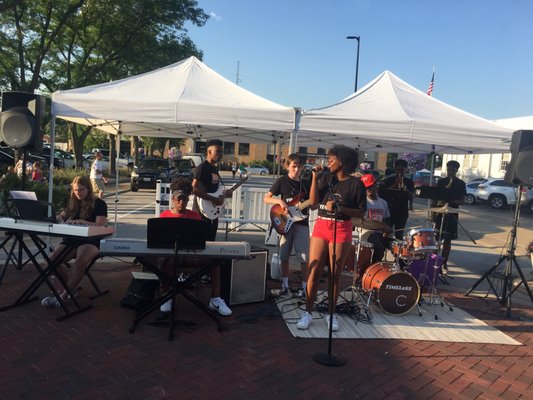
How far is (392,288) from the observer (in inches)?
193

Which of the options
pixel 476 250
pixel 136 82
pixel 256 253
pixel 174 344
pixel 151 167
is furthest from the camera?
pixel 151 167

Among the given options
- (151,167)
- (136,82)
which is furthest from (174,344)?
(151,167)

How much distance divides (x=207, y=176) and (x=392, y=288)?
2.62 m

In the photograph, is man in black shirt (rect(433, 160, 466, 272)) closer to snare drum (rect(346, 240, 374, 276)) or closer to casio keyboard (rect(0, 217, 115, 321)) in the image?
snare drum (rect(346, 240, 374, 276))

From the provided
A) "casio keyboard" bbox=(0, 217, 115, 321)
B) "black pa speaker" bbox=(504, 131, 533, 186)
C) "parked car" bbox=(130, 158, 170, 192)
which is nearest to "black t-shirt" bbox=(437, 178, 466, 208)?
"black pa speaker" bbox=(504, 131, 533, 186)

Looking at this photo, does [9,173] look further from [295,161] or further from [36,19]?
[36,19]

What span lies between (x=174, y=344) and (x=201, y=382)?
73 centimetres

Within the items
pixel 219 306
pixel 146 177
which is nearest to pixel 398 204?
pixel 219 306

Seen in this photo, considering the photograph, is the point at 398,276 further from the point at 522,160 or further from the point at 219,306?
the point at 522,160

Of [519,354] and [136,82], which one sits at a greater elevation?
[136,82]

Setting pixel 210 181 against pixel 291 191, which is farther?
pixel 210 181

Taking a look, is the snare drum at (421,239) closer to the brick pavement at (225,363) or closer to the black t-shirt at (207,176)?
the brick pavement at (225,363)

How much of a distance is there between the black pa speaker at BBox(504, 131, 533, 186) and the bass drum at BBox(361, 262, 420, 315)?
6.60 feet

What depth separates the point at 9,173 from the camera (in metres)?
10.1
